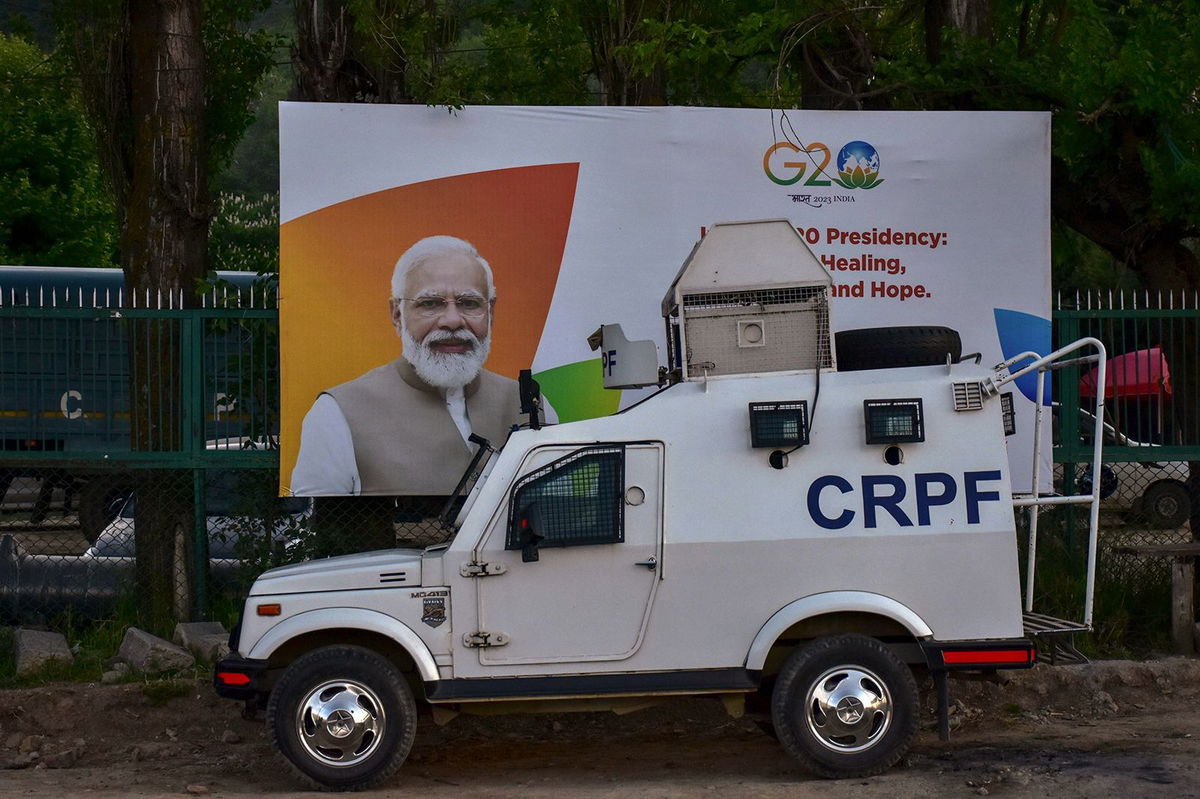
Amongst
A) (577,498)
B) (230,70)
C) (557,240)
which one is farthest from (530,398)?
(230,70)

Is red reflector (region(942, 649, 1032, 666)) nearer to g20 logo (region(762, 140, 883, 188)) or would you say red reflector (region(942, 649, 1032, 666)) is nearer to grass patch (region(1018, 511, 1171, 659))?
grass patch (region(1018, 511, 1171, 659))

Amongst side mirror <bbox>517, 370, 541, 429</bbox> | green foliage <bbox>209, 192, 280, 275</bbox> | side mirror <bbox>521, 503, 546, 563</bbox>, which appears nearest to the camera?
side mirror <bbox>521, 503, 546, 563</bbox>

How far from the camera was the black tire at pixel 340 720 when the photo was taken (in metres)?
7.01

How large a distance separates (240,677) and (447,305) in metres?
3.74

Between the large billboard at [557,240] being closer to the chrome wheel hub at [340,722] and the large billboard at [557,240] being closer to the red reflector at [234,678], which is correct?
the red reflector at [234,678]

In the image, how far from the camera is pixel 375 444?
9969mm

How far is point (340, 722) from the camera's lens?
704 centimetres

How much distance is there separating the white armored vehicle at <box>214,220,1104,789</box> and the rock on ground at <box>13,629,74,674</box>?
112 inches

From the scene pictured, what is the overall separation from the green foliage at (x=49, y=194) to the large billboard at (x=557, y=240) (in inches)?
764

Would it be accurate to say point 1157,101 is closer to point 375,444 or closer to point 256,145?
point 375,444

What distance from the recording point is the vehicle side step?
7.20 m

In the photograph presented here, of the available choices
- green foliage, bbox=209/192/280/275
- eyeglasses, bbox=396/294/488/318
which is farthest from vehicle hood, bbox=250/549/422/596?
green foliage, bbox=209/192/280/275

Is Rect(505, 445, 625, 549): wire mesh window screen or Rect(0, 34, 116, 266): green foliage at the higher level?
Rect(0, 34, 116, 266): green foliage

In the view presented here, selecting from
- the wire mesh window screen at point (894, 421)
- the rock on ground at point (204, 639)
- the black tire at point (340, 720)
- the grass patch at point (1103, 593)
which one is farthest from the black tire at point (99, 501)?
the grass patch at point (1103, 593)
